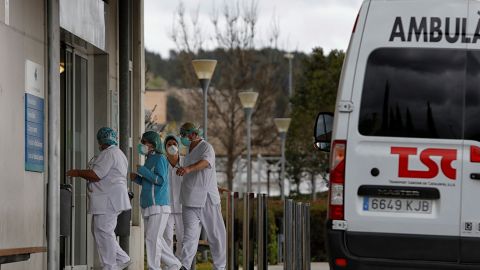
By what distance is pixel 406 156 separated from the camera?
11.1 m

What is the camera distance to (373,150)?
11.1 m

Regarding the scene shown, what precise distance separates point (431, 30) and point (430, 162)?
1.05 meters

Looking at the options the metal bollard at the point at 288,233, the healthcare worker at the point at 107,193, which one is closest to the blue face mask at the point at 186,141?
the metal bollard at the point at 288,233

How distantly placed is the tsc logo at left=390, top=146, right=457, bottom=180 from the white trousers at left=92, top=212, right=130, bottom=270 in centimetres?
560

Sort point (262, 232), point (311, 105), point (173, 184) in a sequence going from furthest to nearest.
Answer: point (311, 105), point (173, 184), point (262, 232)

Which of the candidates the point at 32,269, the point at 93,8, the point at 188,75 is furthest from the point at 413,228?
the point at 188,75

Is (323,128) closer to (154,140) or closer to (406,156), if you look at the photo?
(406,156)

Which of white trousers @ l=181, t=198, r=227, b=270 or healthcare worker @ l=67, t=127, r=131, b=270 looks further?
white trousers @ l=181, t=198, r=227, b=270

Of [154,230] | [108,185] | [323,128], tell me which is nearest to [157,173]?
[154,230]

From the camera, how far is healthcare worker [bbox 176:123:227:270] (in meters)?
17.3

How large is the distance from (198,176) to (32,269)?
9.84 ft

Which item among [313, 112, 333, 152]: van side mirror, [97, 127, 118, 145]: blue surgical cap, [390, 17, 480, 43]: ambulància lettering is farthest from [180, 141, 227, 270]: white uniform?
[390, 17, 480, 43]: ambulància lettering

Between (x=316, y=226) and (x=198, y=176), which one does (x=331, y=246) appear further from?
(x=316, y=226)

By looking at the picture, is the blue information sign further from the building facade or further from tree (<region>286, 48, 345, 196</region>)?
tree (<region>286, 48, 345, 196</region>)
